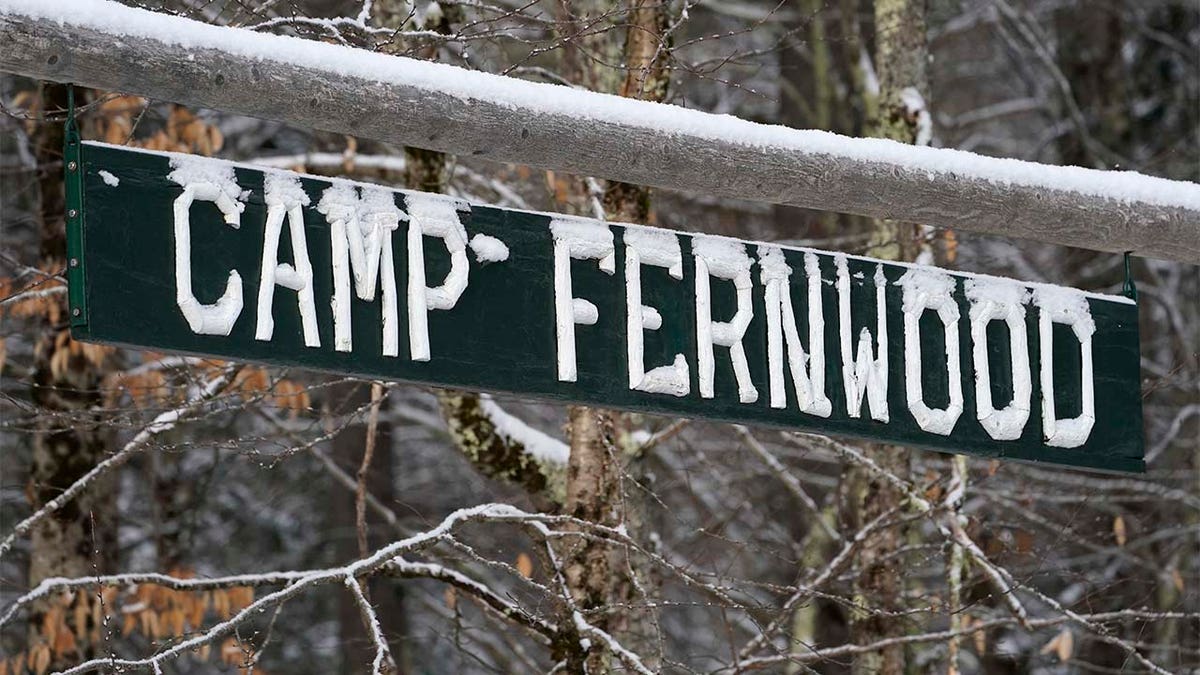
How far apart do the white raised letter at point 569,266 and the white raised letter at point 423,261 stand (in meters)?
0.17

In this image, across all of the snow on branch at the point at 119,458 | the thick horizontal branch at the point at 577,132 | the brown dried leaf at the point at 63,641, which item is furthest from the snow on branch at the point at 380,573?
the brown dried leaf at the point at 63,641

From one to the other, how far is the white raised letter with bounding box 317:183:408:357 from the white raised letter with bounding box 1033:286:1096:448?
1.24 m

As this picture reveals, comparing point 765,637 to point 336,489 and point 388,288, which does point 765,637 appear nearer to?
point 388,288

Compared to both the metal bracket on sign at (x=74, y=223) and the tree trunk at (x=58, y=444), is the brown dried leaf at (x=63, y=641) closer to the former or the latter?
the tree trunk at (x=58, y=444)

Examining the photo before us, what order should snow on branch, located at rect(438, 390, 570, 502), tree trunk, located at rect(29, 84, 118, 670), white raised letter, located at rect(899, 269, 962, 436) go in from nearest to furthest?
1. white raised letter, located at rect(899, 269, 962, 436)
2. snow on branch, located at rect(438, 390, 570, 502)
3. tree trunk, located at rect(29, 84, 118, 670)

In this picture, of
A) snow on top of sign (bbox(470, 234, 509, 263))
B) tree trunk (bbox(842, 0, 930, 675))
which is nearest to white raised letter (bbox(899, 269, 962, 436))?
snow on top of sign (bbox(470, 234, 509, 263))

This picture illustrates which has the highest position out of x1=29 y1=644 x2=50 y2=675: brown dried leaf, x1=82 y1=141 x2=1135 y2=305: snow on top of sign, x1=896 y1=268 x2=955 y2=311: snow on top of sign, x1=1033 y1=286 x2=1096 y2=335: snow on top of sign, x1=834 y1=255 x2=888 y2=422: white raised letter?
x1=82 y1=141 x2=1135 y2=305: snow on top of sign

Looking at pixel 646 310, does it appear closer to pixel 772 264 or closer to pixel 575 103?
pixel 772 264

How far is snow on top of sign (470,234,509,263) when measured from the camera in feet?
9.46

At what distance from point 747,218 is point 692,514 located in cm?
311

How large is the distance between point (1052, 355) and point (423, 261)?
1225 millimetres

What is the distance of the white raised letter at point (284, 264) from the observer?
2623 mm

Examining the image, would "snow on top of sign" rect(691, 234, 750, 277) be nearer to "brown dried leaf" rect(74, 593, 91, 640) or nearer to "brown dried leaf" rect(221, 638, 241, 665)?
"brown dried leaf" rect(221, 638, 241, 665)

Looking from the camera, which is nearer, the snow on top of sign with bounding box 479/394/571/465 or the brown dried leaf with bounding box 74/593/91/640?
the snow on top of sign with bounding box 479/394/571/465
